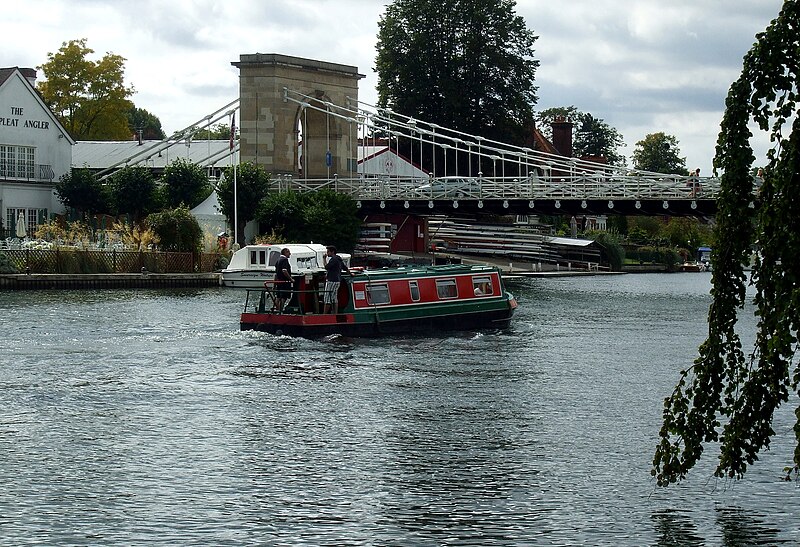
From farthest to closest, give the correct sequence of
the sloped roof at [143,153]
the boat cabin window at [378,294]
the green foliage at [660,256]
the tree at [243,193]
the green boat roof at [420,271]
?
1. the green foliage at [660,256]
2. the sloped roof at [143,153]
3. the tree at [243,193]
4. the green boat roof at [420,271]
5. the boat cabin window at [378,294]

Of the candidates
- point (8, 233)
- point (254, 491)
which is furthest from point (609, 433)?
point (8, 233)

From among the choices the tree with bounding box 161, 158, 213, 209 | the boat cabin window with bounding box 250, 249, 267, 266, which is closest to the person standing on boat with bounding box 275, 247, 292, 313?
the boat cabin window with bounding box 250, 249, 267, 266

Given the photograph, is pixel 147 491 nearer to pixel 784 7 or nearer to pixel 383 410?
pixel 383 410

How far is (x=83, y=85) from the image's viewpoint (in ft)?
314

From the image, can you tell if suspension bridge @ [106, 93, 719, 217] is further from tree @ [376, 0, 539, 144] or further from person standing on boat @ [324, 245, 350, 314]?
person standing on boat @ [324, 245, 350, 314]

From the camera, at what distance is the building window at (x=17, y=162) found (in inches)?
2884

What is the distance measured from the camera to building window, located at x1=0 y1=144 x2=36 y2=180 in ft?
240

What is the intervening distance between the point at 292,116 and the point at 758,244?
212 feet

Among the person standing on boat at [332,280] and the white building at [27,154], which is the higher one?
the white building at [27,154]

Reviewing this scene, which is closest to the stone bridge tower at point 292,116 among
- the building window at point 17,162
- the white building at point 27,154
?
the white building at point 27,154

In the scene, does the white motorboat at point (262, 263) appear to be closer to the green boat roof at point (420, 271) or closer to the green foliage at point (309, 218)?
the green foliage at point (309, 218)

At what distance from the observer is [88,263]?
2199 inches

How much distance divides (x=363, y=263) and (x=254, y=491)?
52.4 meters

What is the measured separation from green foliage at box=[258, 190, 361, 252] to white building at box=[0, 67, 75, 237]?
1396 cm
